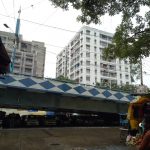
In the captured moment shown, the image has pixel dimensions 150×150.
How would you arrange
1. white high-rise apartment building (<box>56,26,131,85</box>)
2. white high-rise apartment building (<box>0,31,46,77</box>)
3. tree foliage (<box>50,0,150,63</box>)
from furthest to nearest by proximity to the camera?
white high-rise apartment building (<box>0,31,46,77</box>)
white high-rise apartment building (<box>56,26,131,85</box>)
tree foliage (<box>50,0,150,63</box>)

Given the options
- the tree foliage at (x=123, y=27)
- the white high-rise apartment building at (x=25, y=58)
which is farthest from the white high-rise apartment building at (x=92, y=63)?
the tree foliage at (x=123, y=27)

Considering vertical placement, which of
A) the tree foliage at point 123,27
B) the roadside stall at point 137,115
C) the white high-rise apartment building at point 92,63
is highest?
the white high-rise apartment building at point 92,63

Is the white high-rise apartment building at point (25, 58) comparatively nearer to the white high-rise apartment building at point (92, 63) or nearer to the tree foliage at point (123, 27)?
the white high-rise apartment building at point (92, 63)

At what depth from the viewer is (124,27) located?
13.0 meters

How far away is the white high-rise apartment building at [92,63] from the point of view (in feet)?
260

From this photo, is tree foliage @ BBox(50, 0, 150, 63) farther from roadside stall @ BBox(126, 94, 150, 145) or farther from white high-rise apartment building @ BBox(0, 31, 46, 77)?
white high-rise apartment building @ BBox(0, 31, 46, 77)

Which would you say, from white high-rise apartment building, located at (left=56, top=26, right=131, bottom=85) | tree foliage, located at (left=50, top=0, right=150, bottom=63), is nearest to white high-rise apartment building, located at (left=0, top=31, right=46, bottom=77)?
white high-rise apartment building, located at (left=56, top=26, right=131, bottom=85)

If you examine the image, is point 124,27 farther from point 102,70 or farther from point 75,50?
point 75,50

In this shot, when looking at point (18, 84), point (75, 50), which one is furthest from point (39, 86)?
point (75, 50)

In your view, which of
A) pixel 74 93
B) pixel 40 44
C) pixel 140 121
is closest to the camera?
pixel 140 121

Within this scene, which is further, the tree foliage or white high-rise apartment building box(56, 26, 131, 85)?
white high-rise apartment building box(56, 26, 131, 85)

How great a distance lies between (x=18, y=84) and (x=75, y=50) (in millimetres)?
69977

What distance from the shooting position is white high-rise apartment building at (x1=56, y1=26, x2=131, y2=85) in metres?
79.2

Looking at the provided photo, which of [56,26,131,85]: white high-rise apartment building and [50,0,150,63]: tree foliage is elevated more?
[56,26,131,85]: white high-rise apartment building
